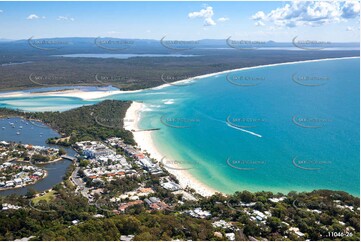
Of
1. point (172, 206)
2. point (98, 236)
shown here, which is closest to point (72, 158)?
point (172, 206)

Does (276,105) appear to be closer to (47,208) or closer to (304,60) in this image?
(47,208)
